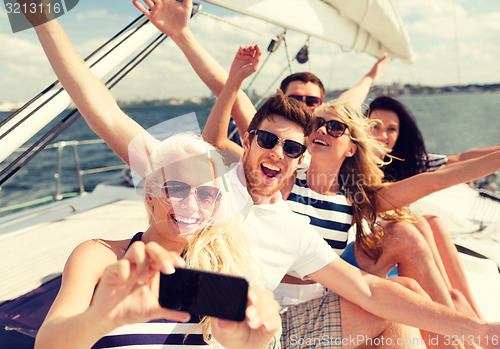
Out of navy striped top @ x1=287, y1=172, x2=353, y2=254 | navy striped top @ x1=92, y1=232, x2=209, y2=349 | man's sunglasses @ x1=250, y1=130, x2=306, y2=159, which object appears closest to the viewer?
navy striped top @ x1=92, y1=232, x2=209, y2=349

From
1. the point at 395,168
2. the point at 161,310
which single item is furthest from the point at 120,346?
the point at 395,168

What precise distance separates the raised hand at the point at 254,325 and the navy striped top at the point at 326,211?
108 centimetres

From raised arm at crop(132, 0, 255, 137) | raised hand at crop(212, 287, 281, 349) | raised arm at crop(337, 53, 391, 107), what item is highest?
raised arm at crop(337, 53, 391, 107)

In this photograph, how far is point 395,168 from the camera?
124 inches

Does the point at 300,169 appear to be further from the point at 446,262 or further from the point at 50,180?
the point at 50,180

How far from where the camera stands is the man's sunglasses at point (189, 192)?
122 centimetres

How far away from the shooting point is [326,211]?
6.46ft

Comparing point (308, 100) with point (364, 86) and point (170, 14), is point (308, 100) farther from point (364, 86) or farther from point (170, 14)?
point (170, 14)

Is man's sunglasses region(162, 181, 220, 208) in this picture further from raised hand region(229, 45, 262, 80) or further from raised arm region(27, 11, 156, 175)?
raised hand region(229, 45, 262, 80)

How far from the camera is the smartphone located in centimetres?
77

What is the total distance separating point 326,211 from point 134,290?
139 cm

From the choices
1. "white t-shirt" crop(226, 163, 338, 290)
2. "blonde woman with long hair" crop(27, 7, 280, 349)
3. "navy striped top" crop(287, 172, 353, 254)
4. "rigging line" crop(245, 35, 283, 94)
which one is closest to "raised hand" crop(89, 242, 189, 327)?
"blonde woman with long hair" crop(27, 7, 280, 349)

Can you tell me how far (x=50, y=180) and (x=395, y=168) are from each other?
21249 mm

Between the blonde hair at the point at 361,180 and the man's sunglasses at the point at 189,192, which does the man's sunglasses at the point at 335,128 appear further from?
the man's sunglasses at the point at 189,192
